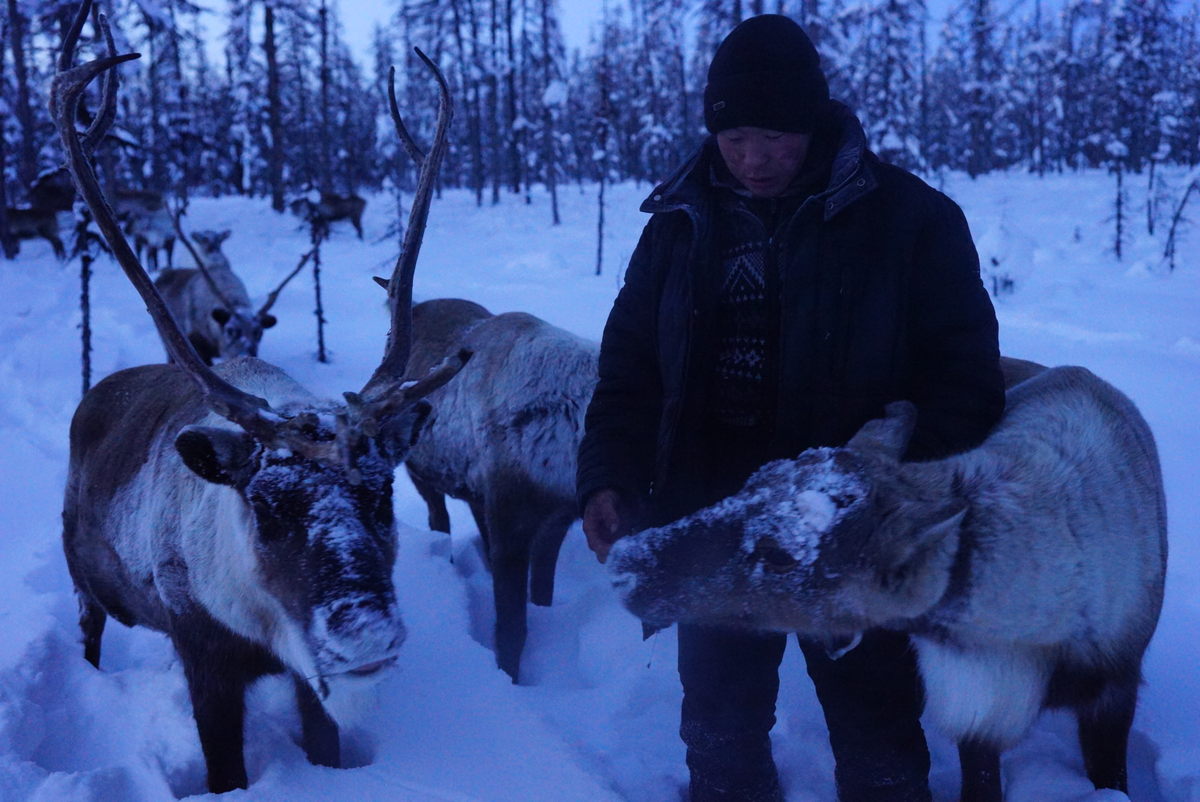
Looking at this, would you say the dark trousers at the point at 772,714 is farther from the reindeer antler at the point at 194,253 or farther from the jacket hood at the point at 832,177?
the reindeer antler at the point at 194,253

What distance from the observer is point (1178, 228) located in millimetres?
18500

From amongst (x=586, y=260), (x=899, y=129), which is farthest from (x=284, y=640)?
(x=899, y=129)

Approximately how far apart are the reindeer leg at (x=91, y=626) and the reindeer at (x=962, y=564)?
2729mm

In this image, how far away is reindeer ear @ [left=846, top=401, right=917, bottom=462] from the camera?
6.30 feet

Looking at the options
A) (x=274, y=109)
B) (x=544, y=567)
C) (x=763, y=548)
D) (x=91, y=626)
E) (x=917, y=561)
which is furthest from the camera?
(x=274, y=109)

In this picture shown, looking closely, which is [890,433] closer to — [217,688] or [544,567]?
[217,688]

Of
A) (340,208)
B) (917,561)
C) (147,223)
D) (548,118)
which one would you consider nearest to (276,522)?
(917,561)

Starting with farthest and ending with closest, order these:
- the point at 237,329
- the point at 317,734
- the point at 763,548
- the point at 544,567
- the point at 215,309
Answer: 1. the point at 237,329
2. the point at 215,309
3. the point at 544,567
4. the point at 317,734
5. the point at 763,548

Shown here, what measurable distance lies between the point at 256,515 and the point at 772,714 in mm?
1688

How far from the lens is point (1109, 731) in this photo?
7.14 ft

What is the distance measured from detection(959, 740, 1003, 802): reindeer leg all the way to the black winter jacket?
1.01 meters

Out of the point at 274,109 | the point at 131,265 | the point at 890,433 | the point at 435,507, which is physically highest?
the point at 274,109

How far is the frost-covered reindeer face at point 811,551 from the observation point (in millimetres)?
1792

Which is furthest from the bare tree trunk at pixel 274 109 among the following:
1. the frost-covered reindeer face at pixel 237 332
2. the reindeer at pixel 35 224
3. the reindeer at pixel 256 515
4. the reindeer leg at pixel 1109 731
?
the reindeer leg at pixel 1109 731
